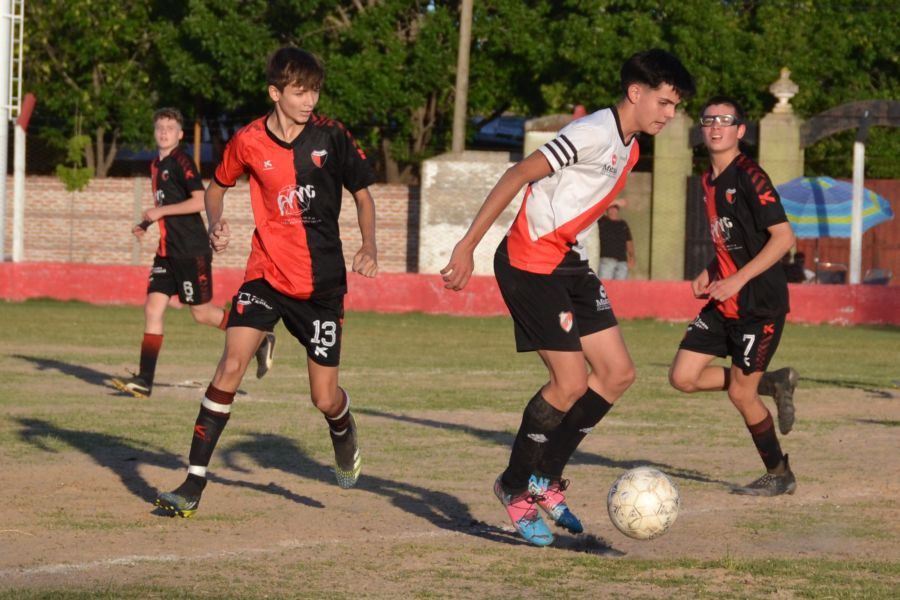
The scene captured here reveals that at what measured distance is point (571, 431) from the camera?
6863mm

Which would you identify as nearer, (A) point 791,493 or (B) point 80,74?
(A) point 791,493

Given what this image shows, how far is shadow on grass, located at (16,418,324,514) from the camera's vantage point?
7.76m

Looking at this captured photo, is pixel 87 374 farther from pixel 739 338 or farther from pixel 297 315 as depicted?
pixel 739 338

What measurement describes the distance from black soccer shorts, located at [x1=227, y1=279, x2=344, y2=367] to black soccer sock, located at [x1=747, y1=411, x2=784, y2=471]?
2.36 metres

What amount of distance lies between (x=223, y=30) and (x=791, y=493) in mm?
26166

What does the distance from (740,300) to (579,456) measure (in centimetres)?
155

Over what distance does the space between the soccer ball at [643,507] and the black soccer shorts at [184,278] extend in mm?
6184

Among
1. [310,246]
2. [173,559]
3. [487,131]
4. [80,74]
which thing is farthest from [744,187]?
[487,131]

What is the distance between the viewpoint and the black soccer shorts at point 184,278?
12.1 m

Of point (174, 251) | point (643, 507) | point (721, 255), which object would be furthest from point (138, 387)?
point (643, 507)

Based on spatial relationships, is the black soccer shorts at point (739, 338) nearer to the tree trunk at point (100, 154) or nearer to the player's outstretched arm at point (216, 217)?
the player's outstretched arm at point (216, 217)

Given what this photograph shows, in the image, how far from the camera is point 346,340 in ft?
58.7

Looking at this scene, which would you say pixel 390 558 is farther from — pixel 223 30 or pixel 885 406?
pixel 223 30

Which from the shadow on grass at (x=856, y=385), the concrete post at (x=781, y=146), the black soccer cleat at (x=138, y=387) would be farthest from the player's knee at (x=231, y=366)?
the concrete post at (x=781, y=146)
